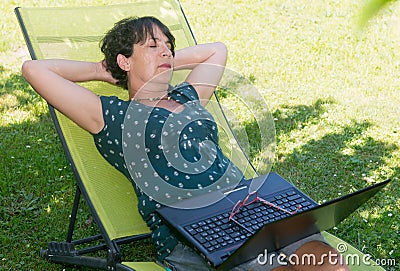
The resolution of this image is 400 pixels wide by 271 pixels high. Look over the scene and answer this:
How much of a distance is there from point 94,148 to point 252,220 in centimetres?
94

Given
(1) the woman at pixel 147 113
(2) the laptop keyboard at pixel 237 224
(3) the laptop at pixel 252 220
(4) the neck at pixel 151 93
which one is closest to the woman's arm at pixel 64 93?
(1) the woman at pixel 147 113

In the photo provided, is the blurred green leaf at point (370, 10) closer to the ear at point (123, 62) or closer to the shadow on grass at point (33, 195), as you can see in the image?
the ear at point (123, 62)

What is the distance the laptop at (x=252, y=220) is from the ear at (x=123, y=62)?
753mm

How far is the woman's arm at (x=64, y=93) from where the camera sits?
260 centimetres

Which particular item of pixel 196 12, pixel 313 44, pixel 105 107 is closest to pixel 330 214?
pixel 105 107

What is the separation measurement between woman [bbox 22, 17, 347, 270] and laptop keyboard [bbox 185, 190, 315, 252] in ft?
0.37

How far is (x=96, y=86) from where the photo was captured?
125 inches

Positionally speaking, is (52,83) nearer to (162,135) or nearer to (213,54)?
(162,135)

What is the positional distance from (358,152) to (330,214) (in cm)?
223

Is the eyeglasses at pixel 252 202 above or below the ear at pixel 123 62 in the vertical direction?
below

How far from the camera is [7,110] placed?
15.2 ft

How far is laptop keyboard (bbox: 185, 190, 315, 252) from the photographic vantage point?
2326 mm

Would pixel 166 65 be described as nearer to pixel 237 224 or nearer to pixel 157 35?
pixel 157 35

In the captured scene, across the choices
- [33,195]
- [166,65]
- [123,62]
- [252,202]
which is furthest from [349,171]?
[33,195]
